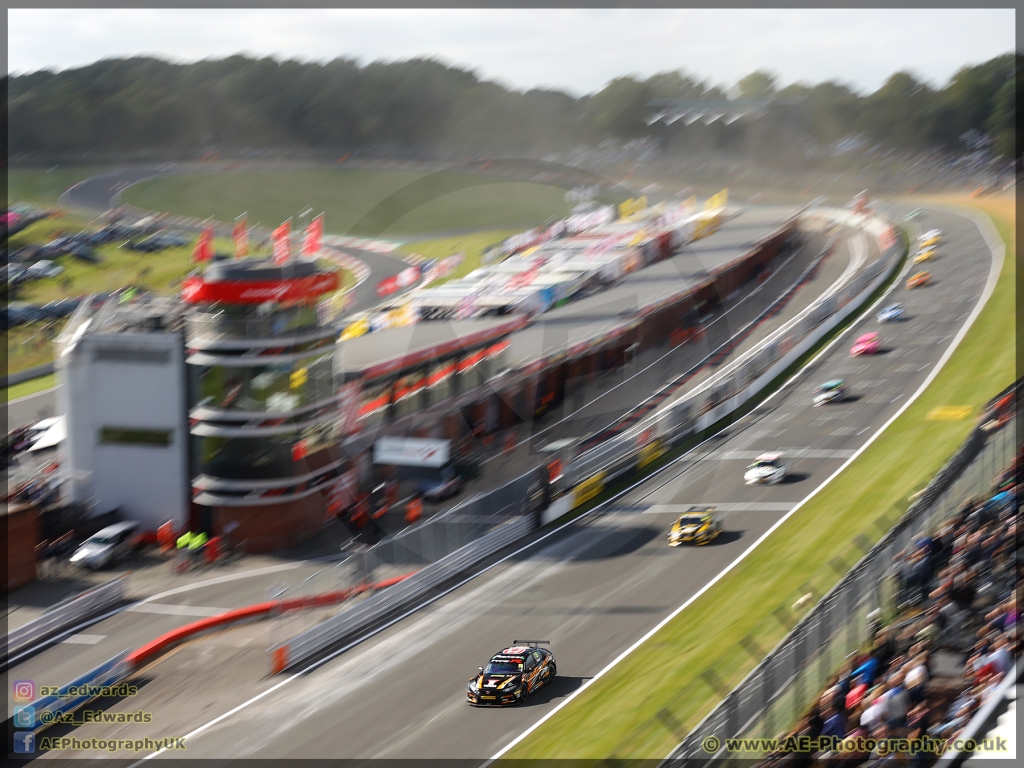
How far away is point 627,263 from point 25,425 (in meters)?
18.1

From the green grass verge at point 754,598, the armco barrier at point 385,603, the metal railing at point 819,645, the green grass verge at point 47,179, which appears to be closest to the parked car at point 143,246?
the green grass verge at point 47,179

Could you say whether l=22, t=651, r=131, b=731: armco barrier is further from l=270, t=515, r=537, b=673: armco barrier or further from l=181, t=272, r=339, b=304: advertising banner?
l=181, t=272, r=339, b=304: advertising banner

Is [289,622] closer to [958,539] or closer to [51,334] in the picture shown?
[958,539]

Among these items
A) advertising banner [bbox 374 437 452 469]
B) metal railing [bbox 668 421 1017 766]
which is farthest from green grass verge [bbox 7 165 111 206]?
metal railing [bbox 668 421 1017 766]

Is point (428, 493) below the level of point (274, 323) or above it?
below

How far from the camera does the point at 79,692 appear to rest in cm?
1259

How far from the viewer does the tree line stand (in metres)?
11.8

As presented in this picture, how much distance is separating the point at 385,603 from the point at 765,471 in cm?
899

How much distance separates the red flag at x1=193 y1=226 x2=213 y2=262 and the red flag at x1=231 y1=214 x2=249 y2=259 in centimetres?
51

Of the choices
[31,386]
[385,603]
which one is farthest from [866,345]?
[31,386]

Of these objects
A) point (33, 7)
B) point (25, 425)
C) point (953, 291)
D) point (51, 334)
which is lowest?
point (25, 425)

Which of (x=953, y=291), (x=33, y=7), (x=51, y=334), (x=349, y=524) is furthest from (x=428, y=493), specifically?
(x=953, y=291)

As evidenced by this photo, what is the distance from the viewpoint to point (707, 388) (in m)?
21.9

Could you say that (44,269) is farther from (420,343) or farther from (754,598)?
(754,598)
